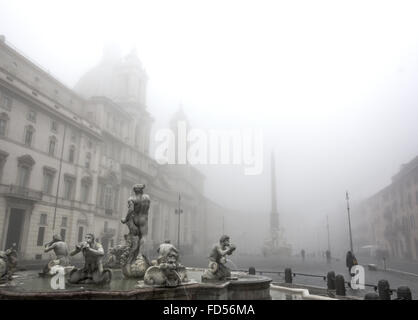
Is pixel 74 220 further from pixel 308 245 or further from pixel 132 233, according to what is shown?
pixel 308 245

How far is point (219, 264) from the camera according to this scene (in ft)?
33.8

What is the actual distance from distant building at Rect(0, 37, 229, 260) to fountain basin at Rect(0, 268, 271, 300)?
81.5ft

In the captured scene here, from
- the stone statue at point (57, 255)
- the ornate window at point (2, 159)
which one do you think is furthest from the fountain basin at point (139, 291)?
the ornate window at point (2, 159)

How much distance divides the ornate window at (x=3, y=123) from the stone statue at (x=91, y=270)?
26847 millimetres

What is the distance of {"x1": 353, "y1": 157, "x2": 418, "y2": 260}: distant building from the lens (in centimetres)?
4822

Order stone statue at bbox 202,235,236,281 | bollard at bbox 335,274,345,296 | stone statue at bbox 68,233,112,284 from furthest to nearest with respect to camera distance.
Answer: bollard at bbox 335,274,345,296
stone statue at bbox 202,235,236,281
stone statue at bbox 68,233,112,284

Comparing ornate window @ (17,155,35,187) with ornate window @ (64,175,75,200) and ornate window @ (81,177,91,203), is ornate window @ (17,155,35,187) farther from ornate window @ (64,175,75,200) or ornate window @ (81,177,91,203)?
ornate window @ (81,177,91,203)

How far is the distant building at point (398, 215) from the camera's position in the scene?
48219 millimetres

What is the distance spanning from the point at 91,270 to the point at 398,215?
190ft

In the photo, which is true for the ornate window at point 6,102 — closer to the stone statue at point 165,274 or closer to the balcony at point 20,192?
the balcony at point 20,192

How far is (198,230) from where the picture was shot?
8944cm

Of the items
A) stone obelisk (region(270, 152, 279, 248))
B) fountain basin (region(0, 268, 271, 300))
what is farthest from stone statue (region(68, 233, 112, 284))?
stone obelisk (region(270, 152, 279, 248))

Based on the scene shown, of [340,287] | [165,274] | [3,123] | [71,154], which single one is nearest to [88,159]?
[71,154]
